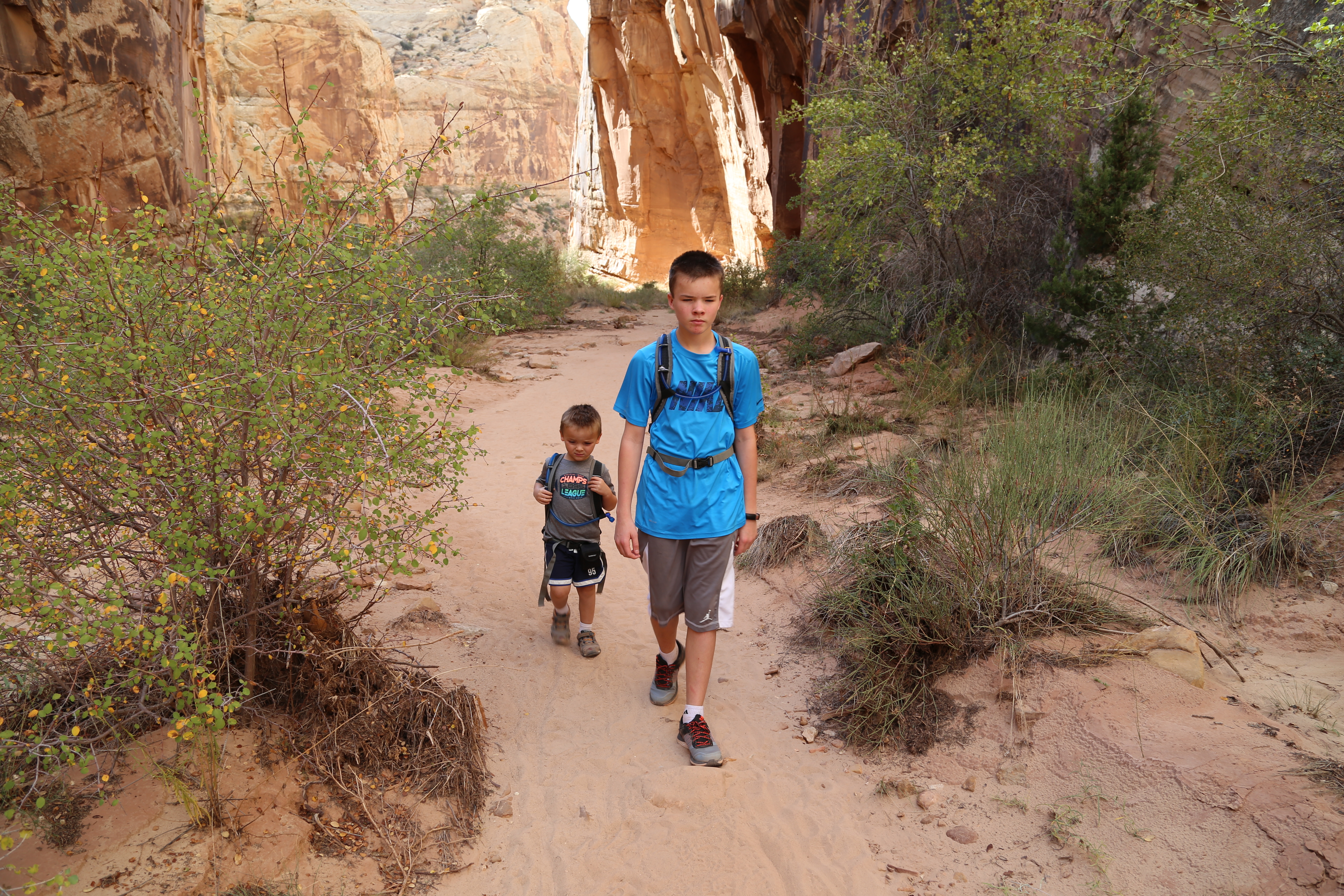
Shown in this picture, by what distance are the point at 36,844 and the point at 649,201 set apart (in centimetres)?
2685

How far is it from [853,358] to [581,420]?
20.7 feet

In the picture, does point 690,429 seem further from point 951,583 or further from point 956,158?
point 956,158

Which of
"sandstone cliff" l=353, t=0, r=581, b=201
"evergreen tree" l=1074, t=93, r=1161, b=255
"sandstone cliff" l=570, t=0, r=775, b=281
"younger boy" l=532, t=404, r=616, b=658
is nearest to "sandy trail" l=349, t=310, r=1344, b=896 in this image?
"younger boy" l=532, t=404, r=616, b=658

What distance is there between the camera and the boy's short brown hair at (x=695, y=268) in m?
2.78

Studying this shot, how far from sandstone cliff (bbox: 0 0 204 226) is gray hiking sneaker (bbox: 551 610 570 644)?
22.8ft

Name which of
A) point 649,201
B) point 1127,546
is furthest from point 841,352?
point 649,201

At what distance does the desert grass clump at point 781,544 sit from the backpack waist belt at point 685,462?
198 cm

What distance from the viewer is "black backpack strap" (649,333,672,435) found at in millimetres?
2871

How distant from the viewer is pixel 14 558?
6.70ft

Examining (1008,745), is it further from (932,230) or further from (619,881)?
(932,230)

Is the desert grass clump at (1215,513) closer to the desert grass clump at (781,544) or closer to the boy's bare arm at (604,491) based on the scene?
the desert grass clump at (781,544)

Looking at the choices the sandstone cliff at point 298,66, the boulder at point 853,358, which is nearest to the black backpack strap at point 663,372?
the boulder at point 853,358

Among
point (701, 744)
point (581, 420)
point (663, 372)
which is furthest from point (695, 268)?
point (701, 744)

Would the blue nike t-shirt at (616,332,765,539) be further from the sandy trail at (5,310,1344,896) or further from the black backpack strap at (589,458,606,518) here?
the sandy trail at (5,310,1344,896)
